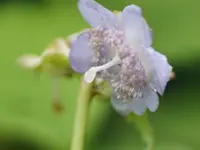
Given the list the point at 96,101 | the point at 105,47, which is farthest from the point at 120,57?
the point at 96,101

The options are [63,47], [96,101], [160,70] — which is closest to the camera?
[160,70]

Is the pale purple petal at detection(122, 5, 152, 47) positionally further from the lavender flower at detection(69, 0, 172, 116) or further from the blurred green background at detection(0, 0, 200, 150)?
the blurred green background at detection(0, 0, 200, 150)

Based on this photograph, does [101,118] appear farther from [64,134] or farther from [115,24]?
[115,24]

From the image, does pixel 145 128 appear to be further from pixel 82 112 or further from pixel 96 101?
pixel 96 101

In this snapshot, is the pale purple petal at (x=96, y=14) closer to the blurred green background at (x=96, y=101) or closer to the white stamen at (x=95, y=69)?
the white stamen at (x=95, y=69)

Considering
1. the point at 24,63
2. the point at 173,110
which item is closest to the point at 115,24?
the point at 24,63

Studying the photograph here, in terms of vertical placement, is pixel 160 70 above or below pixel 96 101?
below

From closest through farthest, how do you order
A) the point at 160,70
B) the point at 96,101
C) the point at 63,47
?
1. the point at 160,70
2. the point at 63,47
3. the point at 96,101
